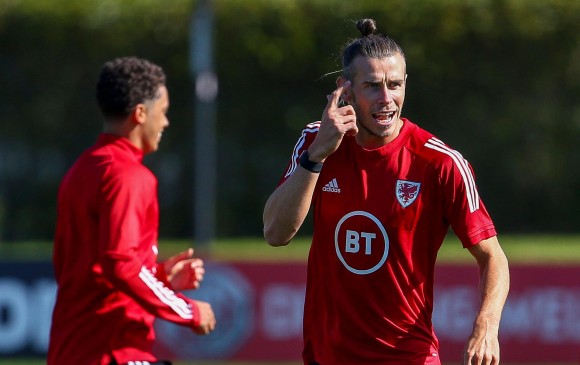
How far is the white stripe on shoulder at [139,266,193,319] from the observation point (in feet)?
17.4

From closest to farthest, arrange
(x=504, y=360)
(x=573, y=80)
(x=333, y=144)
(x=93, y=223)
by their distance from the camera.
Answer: (x=333, y=144)
(x=93, y=223)
(x=504, y=360)
(x=573, y=80)

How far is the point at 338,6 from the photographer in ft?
65.1

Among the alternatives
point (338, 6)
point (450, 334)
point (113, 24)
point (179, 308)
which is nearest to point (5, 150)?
point (113, 24)

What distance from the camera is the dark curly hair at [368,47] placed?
16.6ft

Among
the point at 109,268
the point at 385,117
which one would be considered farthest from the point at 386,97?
the point at 109,268

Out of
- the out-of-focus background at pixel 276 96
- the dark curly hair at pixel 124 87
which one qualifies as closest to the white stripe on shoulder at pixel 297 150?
the dark curly hair at pixel 124 87

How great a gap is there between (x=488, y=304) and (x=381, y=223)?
54 centimetres

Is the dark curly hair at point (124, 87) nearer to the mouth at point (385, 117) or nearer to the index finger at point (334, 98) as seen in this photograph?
the index finger at point (334, 98)

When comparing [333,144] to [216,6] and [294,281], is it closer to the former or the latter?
[294,281]

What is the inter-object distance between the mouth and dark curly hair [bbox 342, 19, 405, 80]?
8.8 inches

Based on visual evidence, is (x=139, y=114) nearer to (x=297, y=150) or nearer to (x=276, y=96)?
(x=297, y=150)

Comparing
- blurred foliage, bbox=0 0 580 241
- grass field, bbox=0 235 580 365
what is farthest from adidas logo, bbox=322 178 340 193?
blurred foliage, bbox=0 0 580 241

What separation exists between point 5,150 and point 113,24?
2.77 meters

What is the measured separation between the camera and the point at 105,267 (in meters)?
5.16
